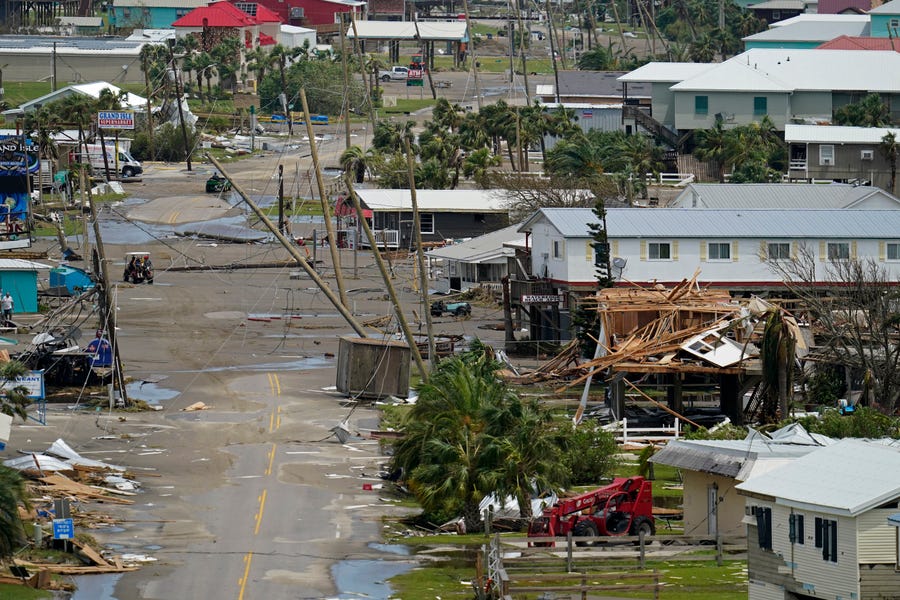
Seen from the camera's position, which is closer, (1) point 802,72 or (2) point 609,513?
(2) point 609,513

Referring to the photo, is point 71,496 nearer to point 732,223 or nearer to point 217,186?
point 732,223

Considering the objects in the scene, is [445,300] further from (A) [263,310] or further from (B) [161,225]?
(B) [161,225]

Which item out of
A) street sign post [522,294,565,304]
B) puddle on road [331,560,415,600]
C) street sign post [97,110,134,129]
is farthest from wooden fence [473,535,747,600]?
street sign post [97,110,134,129]

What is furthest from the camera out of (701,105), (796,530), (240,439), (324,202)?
(701,105)

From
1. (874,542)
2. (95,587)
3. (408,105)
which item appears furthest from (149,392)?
(408,105)

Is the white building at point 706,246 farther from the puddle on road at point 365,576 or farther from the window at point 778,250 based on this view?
the puddle on road at point 365,576

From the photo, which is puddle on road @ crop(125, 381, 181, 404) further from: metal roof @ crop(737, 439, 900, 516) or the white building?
metal roof @ crop(737, 439, 900, 516)
